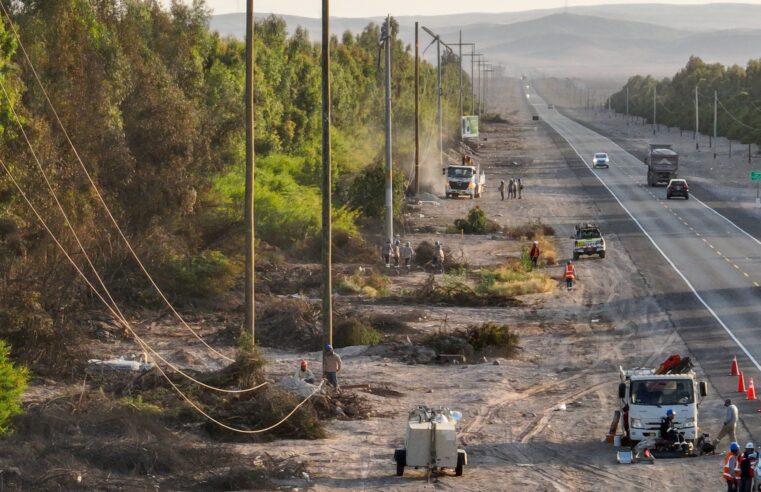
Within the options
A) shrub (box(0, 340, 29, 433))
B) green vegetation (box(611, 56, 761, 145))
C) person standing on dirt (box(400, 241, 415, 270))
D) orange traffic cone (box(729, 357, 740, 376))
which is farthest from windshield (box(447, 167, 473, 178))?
shrub (box(0, 340, 29, 433))

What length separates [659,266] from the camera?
55.6 meters

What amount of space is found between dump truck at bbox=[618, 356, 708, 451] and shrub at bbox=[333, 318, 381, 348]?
475 inches

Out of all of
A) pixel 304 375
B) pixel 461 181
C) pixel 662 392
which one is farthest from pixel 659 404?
pixel 461 181

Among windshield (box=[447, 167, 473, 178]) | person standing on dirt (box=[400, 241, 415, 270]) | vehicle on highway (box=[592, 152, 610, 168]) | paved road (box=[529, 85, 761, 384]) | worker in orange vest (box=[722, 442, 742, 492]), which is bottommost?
Answer: paved road (box=[529, 85, 761, 384])

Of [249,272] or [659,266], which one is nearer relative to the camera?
[249,272]

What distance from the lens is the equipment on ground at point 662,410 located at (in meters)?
25.1

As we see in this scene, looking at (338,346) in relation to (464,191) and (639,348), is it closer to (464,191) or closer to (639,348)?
(639,348)

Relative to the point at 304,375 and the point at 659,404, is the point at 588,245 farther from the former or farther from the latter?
the point at 659,404

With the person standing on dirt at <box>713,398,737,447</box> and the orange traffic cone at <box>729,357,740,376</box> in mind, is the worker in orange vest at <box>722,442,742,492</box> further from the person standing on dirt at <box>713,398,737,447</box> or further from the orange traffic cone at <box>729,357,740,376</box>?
the orange traffic cone at <box>729,357,740,376</box>

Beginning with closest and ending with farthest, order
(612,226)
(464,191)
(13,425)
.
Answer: (13,425), (612,226), (464,191)

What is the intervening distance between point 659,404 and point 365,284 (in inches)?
882

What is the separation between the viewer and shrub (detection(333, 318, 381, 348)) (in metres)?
36.7

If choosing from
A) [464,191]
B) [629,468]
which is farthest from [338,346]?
[464,191]

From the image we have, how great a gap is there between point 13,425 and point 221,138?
28.4 metres
